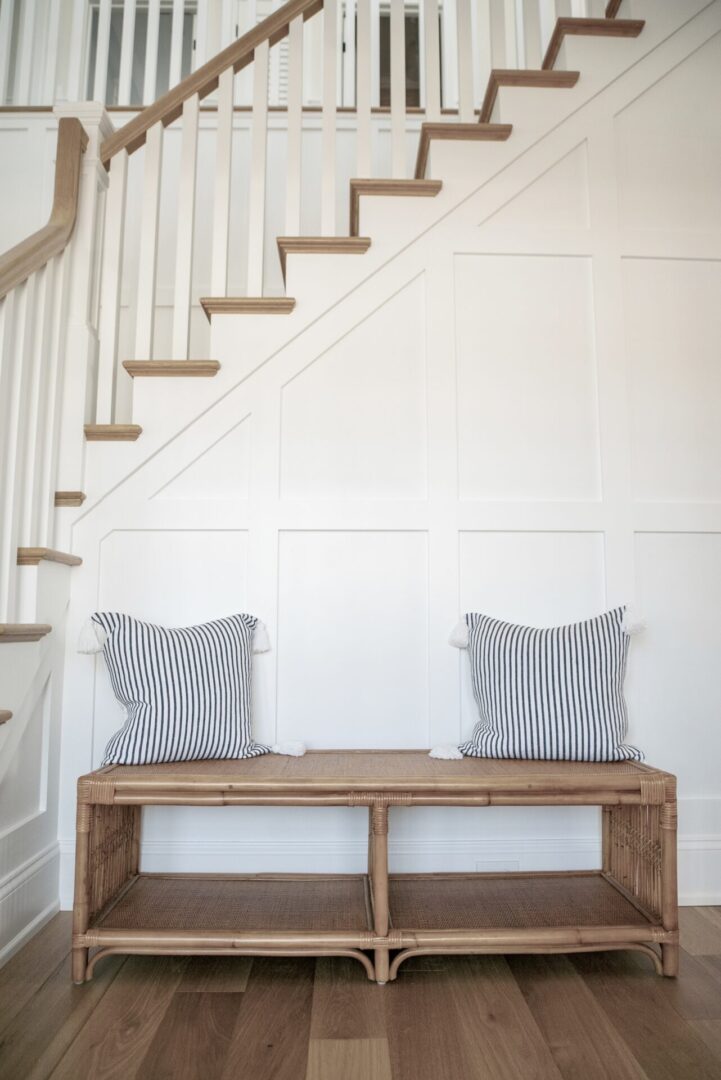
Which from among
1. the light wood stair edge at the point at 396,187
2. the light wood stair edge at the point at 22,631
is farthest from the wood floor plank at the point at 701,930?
the light wood stair edge at the point at 396,187

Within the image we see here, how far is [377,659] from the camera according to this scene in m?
2.12

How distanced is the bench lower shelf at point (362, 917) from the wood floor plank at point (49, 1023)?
71 mm

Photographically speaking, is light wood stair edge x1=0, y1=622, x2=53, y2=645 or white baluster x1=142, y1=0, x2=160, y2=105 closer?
light wood stair edge x1=0, y1=622, x2=53, y2=645

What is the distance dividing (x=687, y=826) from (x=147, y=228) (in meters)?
2.42

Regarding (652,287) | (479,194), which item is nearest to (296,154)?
(479,194)

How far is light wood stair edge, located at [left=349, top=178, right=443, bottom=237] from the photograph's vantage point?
2.22 m

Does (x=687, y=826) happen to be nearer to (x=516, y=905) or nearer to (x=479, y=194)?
(x=516, y=905)

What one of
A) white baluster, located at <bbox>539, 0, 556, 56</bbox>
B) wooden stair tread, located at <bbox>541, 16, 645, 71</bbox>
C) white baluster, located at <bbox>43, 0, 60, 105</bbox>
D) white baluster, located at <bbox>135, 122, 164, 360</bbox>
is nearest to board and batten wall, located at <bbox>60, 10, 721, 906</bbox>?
wooden stair tread, located at <bbox>541, 16, 645, 71</bbox>

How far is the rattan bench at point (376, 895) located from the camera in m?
1.58

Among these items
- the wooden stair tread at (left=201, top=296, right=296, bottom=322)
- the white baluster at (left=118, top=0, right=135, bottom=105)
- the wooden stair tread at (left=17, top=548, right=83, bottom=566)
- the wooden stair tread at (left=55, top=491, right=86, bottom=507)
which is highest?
the white baluster at (left=118, top=0, right=135, bottom=105)

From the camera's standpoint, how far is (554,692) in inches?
74.8

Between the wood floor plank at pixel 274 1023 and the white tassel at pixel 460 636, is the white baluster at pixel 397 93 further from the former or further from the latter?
the wood floor plank at pixel 274 1023

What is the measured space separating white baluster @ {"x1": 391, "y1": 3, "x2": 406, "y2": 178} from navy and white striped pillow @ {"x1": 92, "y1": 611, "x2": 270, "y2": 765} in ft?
5.22

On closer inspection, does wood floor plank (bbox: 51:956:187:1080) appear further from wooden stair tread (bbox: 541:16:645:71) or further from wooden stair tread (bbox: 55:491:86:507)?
wooden stair tread (bbox: 541:16:645:71)
